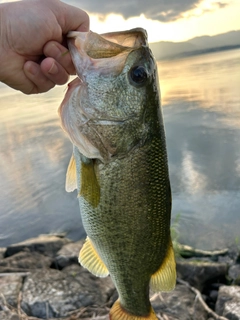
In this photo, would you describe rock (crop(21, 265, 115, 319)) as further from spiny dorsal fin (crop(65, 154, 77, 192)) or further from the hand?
the hand

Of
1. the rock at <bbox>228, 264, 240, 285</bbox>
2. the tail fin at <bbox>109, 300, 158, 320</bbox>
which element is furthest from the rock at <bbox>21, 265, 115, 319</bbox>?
the rock at <bbox>228, 264, 240, 285</bbox>

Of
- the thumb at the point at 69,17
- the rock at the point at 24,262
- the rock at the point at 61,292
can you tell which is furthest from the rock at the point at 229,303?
the thumb at the point at 69,17

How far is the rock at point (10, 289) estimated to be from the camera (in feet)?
13.2

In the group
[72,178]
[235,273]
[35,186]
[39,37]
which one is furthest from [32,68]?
[35,186]

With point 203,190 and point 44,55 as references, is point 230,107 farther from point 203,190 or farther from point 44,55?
point 44,55

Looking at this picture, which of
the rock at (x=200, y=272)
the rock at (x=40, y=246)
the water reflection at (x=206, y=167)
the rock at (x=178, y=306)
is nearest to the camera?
the rock at (x=178, y=306)

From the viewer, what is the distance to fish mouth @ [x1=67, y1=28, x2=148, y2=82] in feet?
6.58

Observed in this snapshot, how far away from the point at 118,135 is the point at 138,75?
1.14 ft

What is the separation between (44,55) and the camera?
2.75 metres

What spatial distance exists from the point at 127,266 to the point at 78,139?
0.89 m

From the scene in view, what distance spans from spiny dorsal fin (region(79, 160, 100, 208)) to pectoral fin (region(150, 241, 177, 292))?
2.05 ft

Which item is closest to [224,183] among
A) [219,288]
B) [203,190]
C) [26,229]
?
[203,190]

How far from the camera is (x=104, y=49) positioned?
6.60ft

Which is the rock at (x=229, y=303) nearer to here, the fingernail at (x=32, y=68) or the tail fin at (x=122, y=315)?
the tail fin at (x=122, y=315)
